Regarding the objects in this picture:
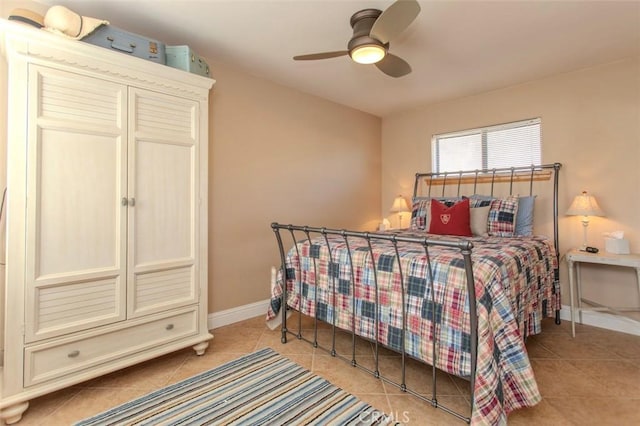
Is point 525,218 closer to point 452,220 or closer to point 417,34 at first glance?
point 452,220

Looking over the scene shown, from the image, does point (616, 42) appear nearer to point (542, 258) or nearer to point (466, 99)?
point (466, 99)

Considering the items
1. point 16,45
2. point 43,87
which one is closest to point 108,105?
point 43,87

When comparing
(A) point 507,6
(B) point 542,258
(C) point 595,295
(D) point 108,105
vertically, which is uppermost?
(A) point 507,6

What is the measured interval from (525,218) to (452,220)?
694mm

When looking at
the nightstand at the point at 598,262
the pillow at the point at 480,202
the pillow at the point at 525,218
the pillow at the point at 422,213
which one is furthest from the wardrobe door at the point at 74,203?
the nightstand at the point at 598,262

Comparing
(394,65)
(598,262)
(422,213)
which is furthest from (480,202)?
(394,65)

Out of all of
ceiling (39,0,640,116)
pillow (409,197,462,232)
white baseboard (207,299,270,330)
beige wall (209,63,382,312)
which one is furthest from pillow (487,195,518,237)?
white baseboard (207,299,270,330)

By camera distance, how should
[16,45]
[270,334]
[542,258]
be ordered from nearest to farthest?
[16,45] → [542,258] → [270,334]

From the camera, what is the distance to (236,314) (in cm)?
291

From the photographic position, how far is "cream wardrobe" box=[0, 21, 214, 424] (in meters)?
1.58

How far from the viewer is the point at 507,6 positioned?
1985mm

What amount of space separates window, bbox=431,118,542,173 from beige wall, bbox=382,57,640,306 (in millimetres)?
97

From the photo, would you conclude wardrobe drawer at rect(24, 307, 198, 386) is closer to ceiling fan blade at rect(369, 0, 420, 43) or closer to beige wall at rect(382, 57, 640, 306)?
ceiling fan blade at rect(369, 0, 420, 43)

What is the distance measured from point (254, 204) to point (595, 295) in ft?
11.0
